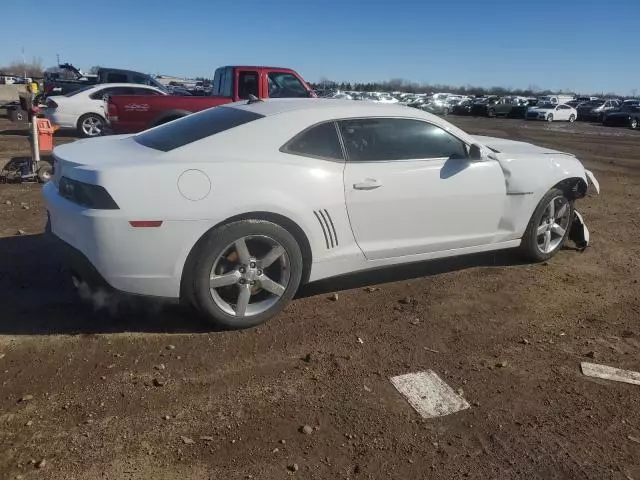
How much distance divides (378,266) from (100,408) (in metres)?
2.19

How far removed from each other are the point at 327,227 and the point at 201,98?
7.89 m

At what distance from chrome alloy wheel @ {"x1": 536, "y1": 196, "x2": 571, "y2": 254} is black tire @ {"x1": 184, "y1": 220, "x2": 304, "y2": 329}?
8.47 feet

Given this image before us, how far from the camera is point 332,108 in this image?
4.22m

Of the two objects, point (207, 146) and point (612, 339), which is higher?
point (207, 146)

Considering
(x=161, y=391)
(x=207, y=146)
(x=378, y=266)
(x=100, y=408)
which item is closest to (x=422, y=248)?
(x=378, y=266)

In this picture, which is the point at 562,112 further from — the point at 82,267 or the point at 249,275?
the point at 82,267

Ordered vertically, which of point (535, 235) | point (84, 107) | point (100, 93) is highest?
point (100, 93)

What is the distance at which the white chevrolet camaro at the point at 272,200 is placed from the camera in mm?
3416

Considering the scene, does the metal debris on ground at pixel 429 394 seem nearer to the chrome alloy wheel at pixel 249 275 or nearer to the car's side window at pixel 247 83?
the chrome alloy wheel at pixel 249 275

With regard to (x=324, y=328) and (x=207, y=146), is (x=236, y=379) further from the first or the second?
(x=207, y=146)

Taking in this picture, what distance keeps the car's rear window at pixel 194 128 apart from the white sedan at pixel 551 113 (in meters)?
39.9

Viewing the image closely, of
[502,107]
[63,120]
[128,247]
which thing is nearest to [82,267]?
[128,247]

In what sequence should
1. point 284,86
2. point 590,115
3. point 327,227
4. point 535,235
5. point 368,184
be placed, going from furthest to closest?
1. point 590,115
2. point 284,86
3. point 535,235
4. point 368,184
5. point 327,227

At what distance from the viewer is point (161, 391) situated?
10.1 ft
